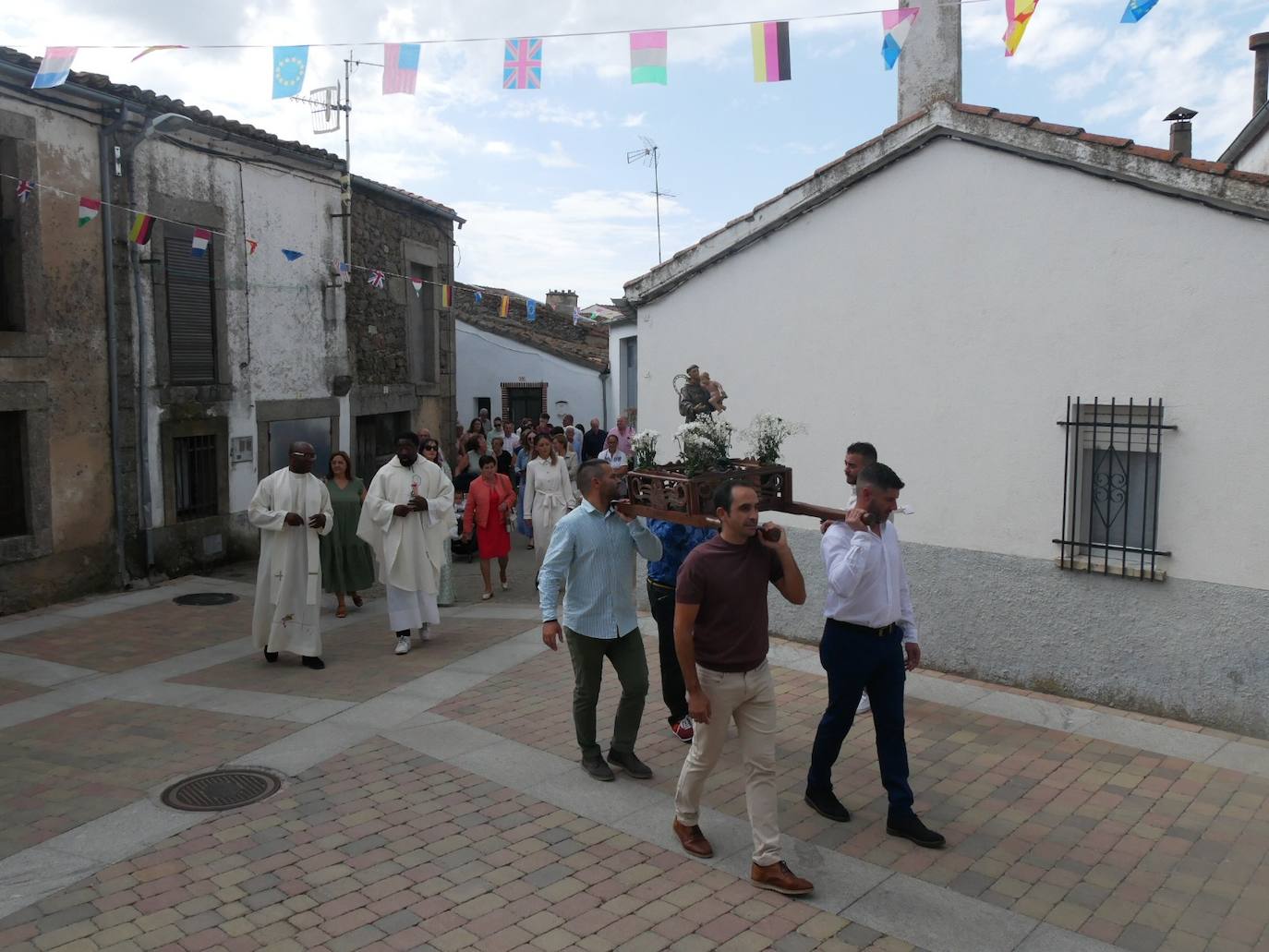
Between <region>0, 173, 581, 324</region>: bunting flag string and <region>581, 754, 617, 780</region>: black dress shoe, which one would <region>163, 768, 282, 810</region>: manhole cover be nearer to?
<region>581, 754, 617, 780</region>: black dress shoe

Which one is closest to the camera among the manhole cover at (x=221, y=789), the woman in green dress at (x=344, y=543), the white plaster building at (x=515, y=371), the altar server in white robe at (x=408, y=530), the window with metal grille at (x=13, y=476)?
the manhole cover at (x=221, y=789)

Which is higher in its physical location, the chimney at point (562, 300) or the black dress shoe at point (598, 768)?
the chimney at point (562, 300)

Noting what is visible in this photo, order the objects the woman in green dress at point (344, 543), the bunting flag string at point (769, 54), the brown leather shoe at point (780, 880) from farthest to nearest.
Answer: the woman in green dress at point (344, 543) < the bunting flag string at point (769, 54) < the brown leather shoe at point (780, 880)

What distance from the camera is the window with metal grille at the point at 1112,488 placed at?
6.57 metres

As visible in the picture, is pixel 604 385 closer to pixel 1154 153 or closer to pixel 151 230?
pixel 151 230

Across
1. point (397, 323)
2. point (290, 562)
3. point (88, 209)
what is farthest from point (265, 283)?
point (290, 562)

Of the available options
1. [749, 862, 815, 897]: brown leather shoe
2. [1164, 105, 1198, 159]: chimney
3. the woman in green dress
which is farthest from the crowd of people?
[1164, 105, 1198, 159]: chimney

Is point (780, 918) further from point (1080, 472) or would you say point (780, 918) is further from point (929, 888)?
point (1080, 472)

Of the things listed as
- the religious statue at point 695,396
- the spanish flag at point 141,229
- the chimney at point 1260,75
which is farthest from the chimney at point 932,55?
the chimney at point 1260,75

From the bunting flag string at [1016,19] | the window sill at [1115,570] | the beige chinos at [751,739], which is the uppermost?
the bunting flag string at [1016,19]

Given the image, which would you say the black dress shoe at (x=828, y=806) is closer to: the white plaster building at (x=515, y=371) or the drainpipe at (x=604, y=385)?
the white plaster building at (x=515, y=371)

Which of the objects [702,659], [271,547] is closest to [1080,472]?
[702,659]

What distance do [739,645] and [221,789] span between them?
119 inches

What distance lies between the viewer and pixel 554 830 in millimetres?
4965
